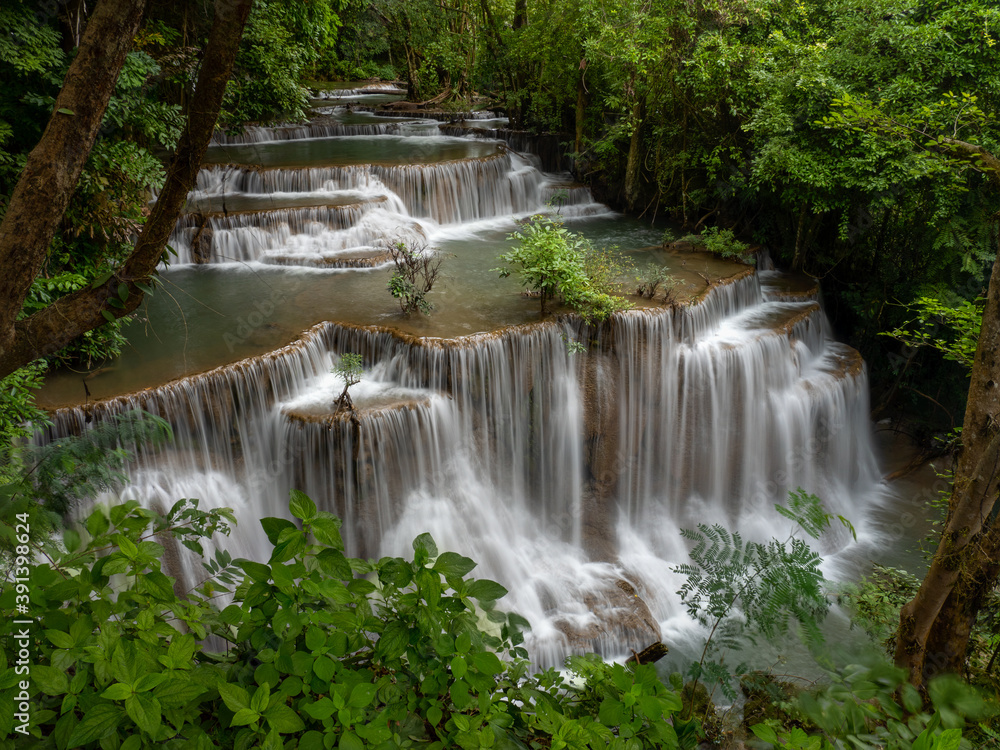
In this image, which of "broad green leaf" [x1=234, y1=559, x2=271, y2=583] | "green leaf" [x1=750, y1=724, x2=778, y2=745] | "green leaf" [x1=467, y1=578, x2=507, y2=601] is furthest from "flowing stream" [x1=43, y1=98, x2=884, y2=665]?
"green leaf" [x1=750, y1=724, x2=778, y2=745]

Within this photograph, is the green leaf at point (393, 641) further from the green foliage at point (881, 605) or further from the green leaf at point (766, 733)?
the green foliage at point (881, 605)

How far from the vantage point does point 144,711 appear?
5.15ft

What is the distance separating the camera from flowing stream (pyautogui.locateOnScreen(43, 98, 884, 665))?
253 inches

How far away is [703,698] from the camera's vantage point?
479 cm

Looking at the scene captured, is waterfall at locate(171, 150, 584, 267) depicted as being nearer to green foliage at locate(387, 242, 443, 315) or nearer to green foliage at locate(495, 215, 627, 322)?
green foliage at locate(387, 242, 443, 315)

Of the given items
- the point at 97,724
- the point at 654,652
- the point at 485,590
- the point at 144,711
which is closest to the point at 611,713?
the point at 485,590

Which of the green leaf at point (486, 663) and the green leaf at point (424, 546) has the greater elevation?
the green leaf at point (424, 546)

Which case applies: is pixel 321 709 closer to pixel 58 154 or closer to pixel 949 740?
pixel 949 740

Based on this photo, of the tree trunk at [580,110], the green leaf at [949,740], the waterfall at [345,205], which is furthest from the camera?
the tree trunk at [580,110]

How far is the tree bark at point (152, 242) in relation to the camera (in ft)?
9.78

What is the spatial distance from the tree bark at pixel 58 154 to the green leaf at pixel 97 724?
2088 mm

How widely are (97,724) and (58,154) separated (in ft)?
8.25

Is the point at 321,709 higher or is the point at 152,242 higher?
the point at 152,242

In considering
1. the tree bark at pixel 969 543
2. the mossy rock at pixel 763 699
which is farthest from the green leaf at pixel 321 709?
the tree bark at pixel 969 543
